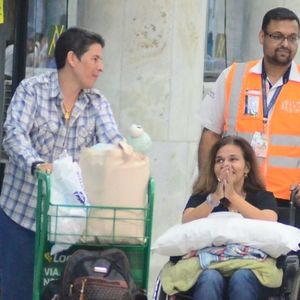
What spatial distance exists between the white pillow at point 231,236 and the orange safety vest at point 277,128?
651mm

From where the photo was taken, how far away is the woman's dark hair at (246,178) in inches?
225

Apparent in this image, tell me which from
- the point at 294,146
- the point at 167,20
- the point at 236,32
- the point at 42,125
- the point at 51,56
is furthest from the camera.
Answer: the point at 236,32

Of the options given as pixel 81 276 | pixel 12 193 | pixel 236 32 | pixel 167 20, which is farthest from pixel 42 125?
pixel 236 32

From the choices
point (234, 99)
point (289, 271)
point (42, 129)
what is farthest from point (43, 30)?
point (289, 271)

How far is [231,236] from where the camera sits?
5.29 metres

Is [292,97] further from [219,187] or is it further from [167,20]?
[167,20]

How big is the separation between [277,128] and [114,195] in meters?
1.41

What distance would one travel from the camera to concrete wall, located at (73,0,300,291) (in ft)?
25.4

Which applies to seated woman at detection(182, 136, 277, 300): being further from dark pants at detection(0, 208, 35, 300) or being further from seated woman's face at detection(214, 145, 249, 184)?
dark pants at detection(0, 208, 35, 300)

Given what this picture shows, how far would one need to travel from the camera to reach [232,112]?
20.1 feet

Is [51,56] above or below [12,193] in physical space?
above

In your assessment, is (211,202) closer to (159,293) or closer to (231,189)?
(231,189)

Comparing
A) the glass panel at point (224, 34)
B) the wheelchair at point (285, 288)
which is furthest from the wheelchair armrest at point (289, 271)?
the glass panel at point (224, 34)

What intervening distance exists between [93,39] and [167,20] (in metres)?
2.32
